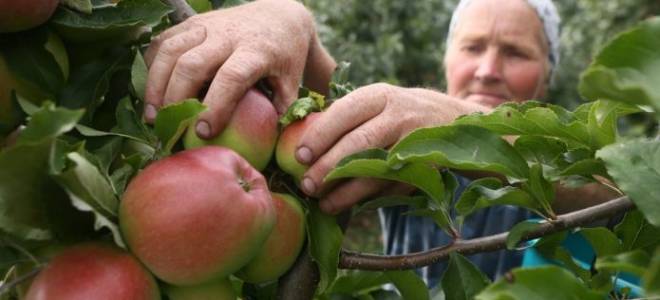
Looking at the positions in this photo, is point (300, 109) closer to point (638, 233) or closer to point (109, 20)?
point (109, 20)

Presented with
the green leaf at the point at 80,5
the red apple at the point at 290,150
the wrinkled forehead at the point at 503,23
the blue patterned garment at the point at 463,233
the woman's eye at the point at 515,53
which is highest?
the green leaf at the point at 80,5

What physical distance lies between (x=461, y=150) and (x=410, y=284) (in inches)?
8.7

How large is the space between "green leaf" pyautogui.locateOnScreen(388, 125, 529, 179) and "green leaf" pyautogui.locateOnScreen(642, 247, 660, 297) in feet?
0.70

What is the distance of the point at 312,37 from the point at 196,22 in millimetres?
253

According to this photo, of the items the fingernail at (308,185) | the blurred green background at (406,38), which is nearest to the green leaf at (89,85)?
the fingernail at (308,185)

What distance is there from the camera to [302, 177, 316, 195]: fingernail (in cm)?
72

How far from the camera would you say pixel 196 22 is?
2.64 feet

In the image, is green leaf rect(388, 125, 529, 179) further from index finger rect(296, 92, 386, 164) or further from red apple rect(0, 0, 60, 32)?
red apple rect(0, 0, 60, 32)

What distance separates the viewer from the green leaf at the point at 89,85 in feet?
2.30

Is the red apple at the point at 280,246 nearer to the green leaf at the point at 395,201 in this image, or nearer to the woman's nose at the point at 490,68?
the green leaf at the point at 395,201

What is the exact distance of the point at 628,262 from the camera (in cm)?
47

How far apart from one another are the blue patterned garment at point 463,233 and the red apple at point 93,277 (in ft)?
4.30

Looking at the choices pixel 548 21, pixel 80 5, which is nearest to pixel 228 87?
pixel 80 5

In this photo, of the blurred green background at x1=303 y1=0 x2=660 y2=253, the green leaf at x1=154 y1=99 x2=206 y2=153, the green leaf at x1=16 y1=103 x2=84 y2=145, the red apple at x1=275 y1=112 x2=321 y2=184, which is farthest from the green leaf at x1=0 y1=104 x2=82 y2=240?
the blurred green background at x1=303 y1=0 x2=660 y2=253
